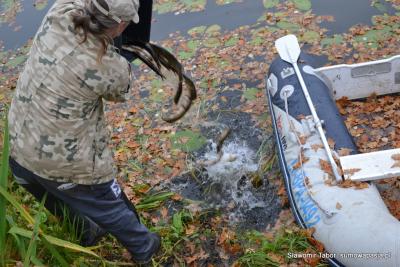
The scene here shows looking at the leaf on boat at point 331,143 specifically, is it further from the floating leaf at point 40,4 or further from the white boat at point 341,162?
the floating leaf at point 40,4

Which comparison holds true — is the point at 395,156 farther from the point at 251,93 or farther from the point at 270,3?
the point at 270,3

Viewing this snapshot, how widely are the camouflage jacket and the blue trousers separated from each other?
0.34 ft

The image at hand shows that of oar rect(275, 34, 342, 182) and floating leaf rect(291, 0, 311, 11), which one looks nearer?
oar rect(275, 34, 342, 182)

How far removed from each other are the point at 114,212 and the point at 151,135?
115 inches

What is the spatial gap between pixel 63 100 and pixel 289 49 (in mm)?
3445

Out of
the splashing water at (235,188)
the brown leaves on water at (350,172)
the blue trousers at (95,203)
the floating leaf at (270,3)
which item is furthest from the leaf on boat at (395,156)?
the floating leaf at (270,3)

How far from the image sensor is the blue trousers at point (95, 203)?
127 inches

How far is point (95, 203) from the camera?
330cm

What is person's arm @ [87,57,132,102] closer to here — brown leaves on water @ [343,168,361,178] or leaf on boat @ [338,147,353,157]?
brown leaves on water @ [343,168,361,178]

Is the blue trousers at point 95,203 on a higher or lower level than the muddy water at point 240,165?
higher

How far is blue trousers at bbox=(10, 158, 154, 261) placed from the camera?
322 cm

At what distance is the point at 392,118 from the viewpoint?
547 centimetres

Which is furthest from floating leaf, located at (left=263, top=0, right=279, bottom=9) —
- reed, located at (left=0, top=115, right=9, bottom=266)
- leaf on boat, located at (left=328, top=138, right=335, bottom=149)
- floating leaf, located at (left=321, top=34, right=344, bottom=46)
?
reed, located at (left=0, top=115, right=9, bottom=266)

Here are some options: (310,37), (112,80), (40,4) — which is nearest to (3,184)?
(112,80)
